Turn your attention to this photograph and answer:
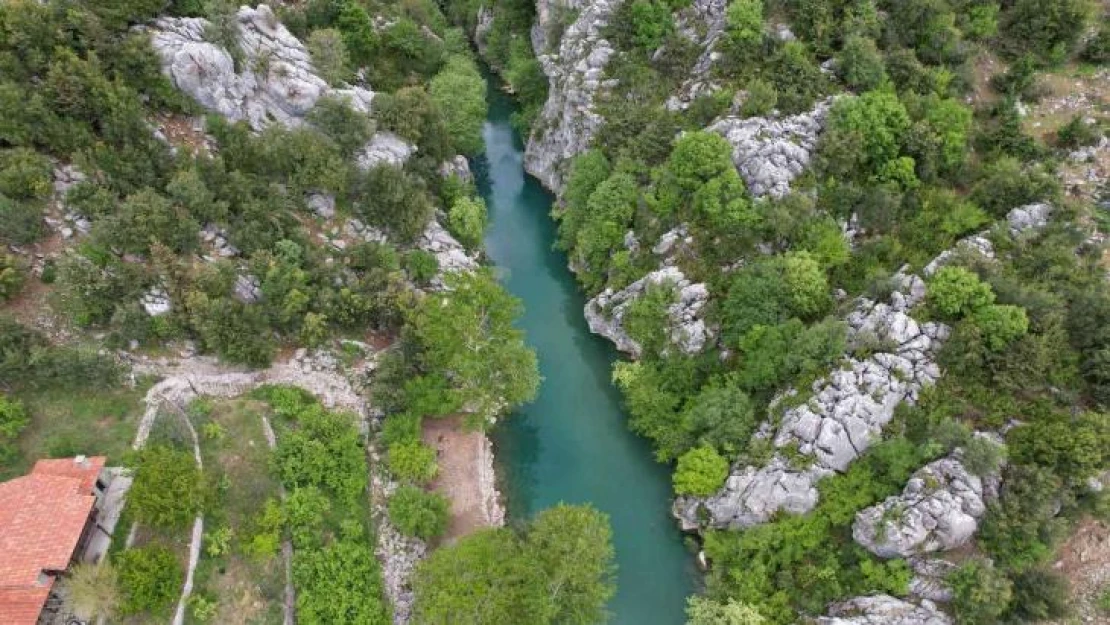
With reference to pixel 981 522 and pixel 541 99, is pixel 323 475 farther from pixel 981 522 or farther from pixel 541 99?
pixel 541 99

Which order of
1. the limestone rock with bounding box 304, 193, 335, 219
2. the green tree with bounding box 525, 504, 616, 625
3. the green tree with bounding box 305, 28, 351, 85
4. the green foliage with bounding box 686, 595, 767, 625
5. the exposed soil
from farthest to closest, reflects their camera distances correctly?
the green tree with bounding box 305, 28, 351, 85 < the limestone rock with bounding box 304, 193, 335, 219 < the green foliage with bounding box 686, 595, 767, 625 < the green tree with bounding box 525, 504, 616, 625 < the exposed soil

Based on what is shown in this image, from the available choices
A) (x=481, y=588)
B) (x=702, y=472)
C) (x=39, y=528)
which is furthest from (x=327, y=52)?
(x=702, y=472)

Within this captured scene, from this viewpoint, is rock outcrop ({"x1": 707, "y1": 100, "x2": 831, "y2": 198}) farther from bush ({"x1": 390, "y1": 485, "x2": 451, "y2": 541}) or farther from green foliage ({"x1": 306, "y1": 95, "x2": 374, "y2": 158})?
bush ({"x1": 390, "y1": 485, "x2": 451, "y2": 541})

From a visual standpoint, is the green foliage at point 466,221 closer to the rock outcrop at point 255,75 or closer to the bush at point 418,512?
the rock outcrop at point 255,75

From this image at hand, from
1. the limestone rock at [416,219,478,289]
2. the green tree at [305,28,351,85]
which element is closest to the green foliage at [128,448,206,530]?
the limestone rock at [416,219,478,289]

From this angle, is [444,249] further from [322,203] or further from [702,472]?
[702,472]

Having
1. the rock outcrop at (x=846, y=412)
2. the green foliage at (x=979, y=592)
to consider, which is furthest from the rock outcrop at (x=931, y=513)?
the rock outcrop at (x=846, y=412)
